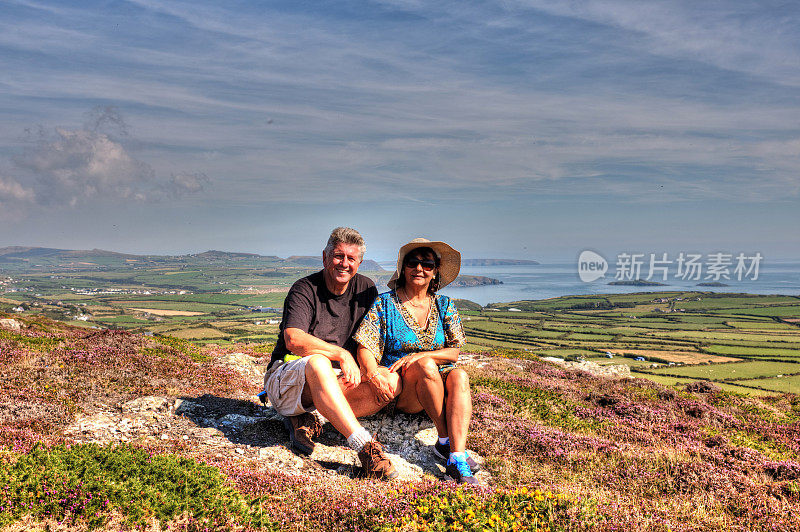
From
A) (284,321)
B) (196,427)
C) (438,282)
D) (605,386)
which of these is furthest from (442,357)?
(605,386)

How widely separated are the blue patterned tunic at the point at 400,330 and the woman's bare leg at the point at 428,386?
47 centimetres

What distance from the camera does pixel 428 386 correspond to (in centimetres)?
696

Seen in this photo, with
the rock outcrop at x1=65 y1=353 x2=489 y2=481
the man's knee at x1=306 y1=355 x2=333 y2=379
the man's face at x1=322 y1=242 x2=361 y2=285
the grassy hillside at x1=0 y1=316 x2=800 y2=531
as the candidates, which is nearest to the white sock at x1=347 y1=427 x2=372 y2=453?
the grassy hillside at x1=0 y1=316 x2=800 y2=531

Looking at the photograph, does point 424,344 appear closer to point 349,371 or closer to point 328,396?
point 349,371

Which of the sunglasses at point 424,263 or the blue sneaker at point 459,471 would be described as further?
the sunglasses at point 424,263

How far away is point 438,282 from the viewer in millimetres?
→ 8023

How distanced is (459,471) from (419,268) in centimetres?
306

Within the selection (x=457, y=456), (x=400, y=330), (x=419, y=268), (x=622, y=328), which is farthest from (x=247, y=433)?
(x=622, y=328)

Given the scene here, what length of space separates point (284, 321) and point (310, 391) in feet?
3.96

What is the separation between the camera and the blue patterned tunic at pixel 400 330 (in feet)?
24.3

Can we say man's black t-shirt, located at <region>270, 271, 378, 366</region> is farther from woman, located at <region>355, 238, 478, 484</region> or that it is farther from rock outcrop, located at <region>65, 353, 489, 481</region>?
rock outcrop, located at <region>65, 353, 489, 481</region>

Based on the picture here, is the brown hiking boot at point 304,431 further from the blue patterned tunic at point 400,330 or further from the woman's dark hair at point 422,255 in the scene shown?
the woman's dark hair at point 422,255

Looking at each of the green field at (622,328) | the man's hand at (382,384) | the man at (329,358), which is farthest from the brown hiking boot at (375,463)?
the green field at (622,328)

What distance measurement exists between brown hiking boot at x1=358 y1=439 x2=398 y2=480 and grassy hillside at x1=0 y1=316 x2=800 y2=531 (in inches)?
9.5
